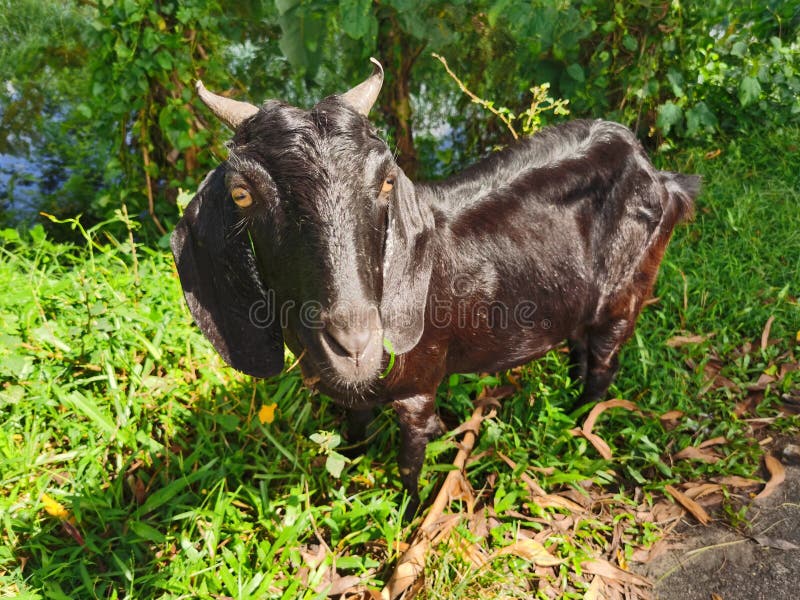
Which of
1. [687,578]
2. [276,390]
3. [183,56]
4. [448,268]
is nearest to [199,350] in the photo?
[276,390]

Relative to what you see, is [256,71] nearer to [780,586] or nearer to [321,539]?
[321,539]

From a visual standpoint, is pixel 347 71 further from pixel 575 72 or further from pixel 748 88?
pixel 748 88

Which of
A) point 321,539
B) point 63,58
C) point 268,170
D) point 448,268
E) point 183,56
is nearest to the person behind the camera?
point 268,170

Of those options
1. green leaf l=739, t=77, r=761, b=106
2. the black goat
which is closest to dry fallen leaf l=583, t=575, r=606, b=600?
the black goat

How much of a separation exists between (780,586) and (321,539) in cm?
205

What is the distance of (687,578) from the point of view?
243 cm

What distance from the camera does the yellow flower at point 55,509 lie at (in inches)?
97.7

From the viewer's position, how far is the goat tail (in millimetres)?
2855

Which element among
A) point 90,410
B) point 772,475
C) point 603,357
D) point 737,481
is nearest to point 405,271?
point 603,357

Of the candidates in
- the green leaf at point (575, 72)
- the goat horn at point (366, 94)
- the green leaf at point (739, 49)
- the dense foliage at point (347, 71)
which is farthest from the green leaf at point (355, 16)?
the green leaf at point (739, 49)

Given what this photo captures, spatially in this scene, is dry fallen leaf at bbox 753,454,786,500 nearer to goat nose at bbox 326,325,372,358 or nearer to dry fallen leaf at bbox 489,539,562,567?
dry fallen leaf at bbox 489,539,562,567

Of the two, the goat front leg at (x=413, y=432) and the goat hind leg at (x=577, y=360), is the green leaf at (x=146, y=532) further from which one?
the goat hind leg at (x=577, y=360)

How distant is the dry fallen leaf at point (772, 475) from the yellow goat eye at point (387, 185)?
2.50m

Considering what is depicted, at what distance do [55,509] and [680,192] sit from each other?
3488mm
